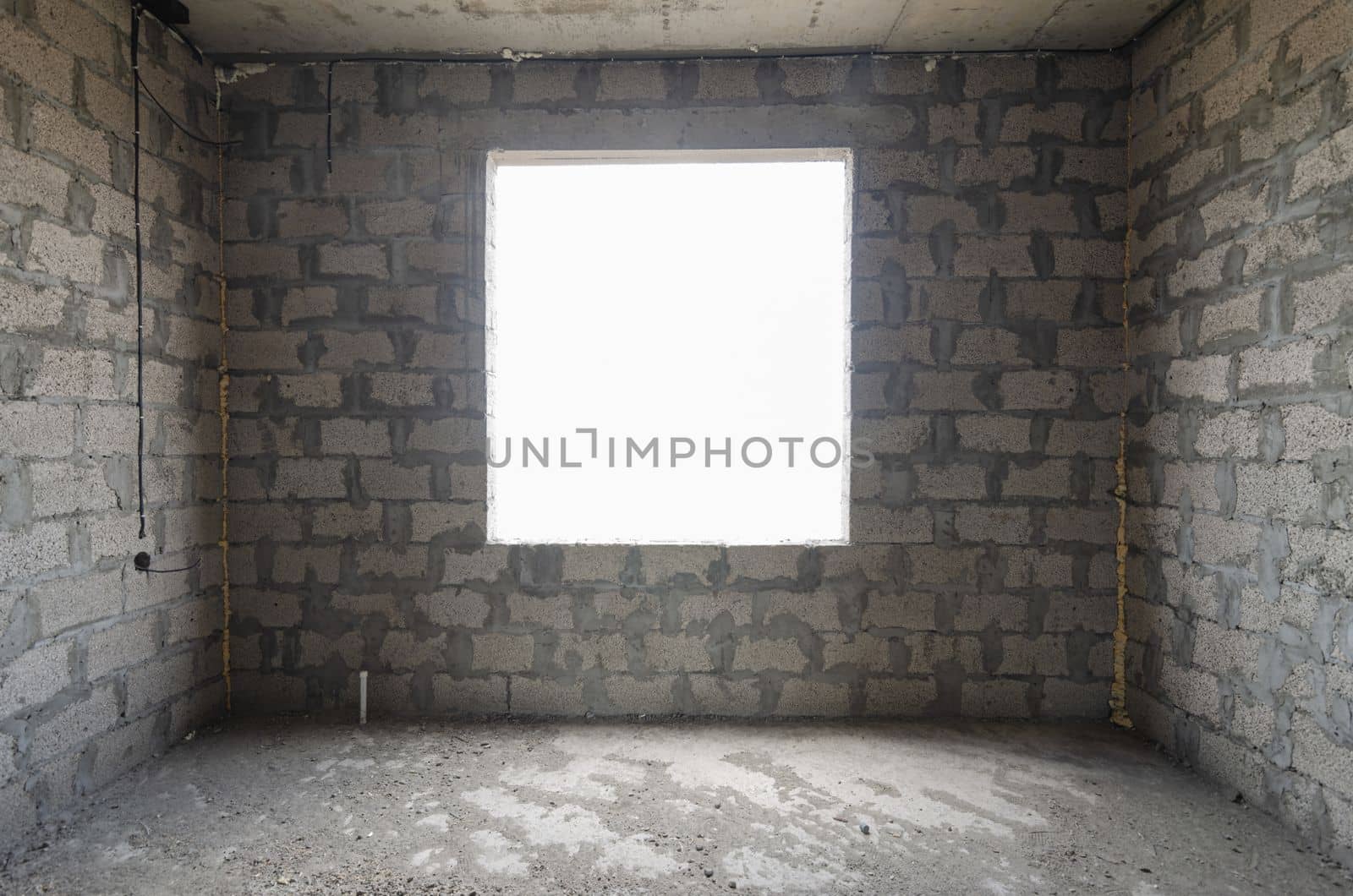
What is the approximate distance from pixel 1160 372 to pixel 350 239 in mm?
3058

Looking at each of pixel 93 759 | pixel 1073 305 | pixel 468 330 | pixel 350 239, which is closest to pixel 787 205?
pixel 1073 305

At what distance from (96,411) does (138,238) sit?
0.62m

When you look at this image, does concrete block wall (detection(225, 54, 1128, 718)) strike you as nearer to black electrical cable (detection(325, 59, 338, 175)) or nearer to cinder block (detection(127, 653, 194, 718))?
black electrical cable (detection(325, 59, 338, 175))

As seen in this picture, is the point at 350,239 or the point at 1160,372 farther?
the point at 350,239

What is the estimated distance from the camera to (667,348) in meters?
3.06

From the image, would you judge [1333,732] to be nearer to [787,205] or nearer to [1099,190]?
[1099,190]

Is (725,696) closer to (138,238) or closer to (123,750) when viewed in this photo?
Answer: (123,750)

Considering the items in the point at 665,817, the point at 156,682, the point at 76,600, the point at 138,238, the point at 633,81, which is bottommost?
the point at 665,817

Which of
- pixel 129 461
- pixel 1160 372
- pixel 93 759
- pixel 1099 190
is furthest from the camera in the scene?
pixel 1099 190

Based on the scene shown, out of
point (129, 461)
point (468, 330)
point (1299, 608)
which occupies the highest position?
point (468, 330)

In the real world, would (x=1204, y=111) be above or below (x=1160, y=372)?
above

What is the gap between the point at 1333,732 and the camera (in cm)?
197

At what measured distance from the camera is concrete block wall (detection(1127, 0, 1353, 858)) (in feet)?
6.51

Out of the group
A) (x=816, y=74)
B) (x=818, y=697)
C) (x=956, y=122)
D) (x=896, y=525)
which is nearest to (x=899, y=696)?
(x=818, y=697)
